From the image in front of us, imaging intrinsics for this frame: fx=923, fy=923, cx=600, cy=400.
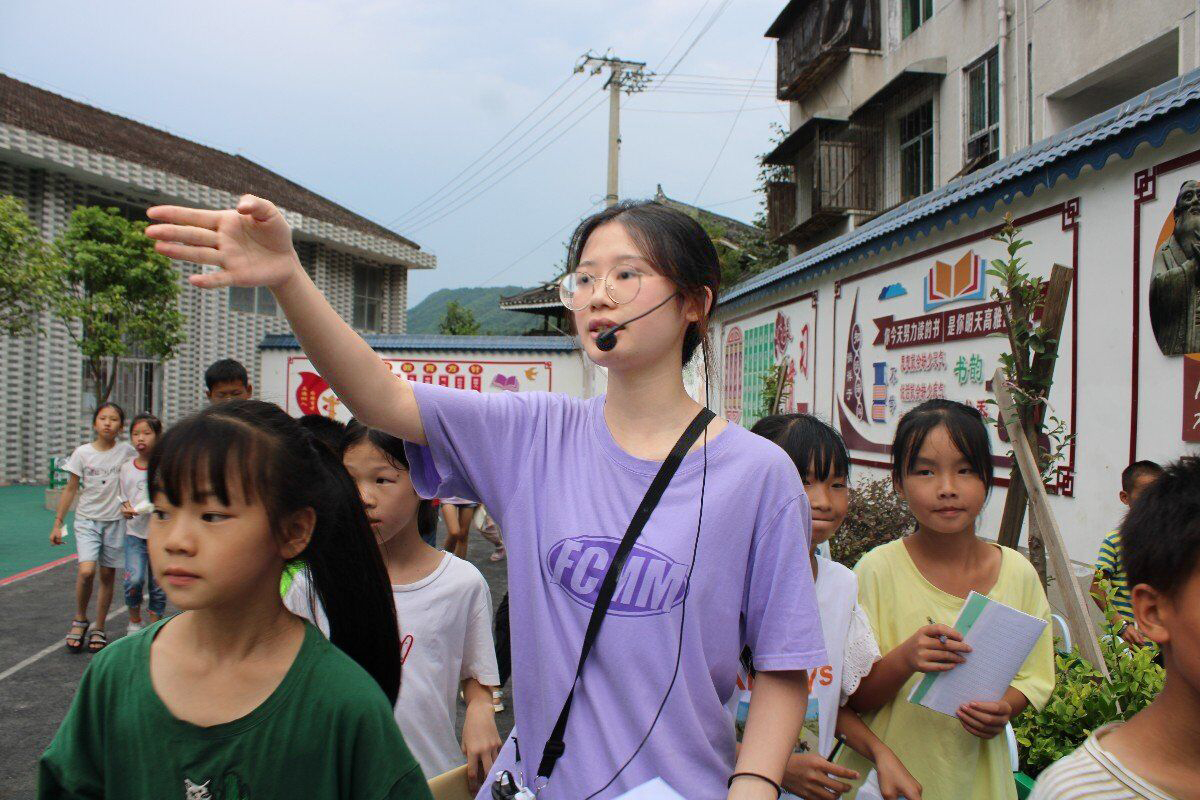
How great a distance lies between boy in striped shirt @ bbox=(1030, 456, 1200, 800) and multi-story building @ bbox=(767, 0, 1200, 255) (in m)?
8.95

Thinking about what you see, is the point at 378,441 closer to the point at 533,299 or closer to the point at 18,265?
the point at 18,265

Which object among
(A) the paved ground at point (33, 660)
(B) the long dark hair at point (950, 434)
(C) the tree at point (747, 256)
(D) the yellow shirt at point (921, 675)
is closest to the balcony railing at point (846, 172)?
(C) the tree at point (747, 256)

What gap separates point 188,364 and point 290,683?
667 inches

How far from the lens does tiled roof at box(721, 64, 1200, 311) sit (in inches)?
186

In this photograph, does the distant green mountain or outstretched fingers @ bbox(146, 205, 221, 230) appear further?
the distant green mountain

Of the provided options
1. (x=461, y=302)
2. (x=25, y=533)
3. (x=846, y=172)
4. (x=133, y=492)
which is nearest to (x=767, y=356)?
(x=846, y=172)

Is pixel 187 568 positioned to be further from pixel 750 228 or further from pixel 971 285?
pixel 750 228

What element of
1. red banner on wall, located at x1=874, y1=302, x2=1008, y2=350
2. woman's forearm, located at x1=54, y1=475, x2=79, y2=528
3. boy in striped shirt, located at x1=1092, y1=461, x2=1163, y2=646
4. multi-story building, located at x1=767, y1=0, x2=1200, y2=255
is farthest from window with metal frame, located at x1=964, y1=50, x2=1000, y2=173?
woman's forearm, located at x1=54, y1=475, x2=79, y2=528

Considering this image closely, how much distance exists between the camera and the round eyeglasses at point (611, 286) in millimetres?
1570

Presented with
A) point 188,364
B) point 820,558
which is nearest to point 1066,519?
point 820,558

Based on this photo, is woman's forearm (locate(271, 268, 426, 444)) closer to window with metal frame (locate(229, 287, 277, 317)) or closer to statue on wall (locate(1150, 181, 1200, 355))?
statue on wall (locate(1150, 181, 1200, 355))

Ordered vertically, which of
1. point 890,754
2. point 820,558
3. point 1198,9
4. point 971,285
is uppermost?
point 1198,9

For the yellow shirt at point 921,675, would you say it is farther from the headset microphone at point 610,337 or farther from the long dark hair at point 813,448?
the headset microphone at point 610,337

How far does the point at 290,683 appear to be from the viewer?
4.50ft
